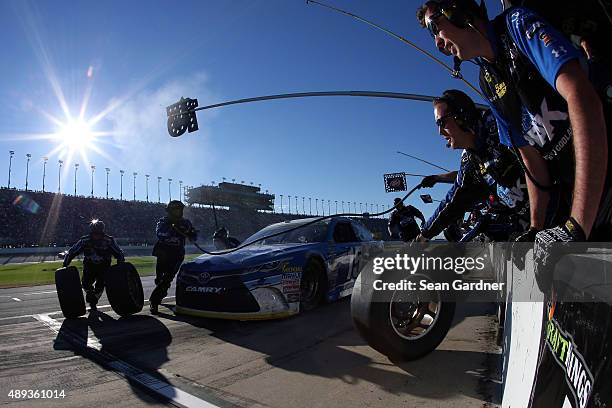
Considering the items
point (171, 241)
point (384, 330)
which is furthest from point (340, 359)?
point (171, 241)

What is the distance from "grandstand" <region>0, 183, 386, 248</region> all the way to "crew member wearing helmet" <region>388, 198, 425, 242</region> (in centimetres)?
3085

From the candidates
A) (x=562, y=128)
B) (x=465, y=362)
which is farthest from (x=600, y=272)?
(x=465, y=362)

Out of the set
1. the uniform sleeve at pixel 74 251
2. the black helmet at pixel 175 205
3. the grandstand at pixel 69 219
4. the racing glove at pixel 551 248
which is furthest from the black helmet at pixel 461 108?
the grandstand at pixel 69 219

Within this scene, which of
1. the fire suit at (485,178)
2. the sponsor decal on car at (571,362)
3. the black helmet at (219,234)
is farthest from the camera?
the black helmet at (219,234)

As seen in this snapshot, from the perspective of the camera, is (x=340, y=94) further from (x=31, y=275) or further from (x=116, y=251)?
(x=31, y=275)

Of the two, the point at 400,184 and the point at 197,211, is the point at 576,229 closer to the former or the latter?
the point at 400,184

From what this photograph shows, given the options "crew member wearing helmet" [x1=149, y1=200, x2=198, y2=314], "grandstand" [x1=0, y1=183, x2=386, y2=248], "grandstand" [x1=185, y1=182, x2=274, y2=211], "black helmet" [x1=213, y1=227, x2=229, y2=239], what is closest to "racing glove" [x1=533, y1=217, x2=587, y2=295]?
"crew member wearing helmet" [x1=149, y1=200, x2=198, y2=314]

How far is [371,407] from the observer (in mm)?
2242

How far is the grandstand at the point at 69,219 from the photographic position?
46.3m

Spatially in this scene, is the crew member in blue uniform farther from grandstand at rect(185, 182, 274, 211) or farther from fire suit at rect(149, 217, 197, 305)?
grandstand at rect(185, 182, 274, 211)

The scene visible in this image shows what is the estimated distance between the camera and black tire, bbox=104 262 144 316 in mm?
5117

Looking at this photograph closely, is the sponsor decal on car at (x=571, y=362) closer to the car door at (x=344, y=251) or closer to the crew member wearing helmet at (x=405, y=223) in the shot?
the car door at (x=344, y=251)

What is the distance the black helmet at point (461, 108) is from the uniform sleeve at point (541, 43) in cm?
137

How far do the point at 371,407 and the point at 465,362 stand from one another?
41.2 inches
